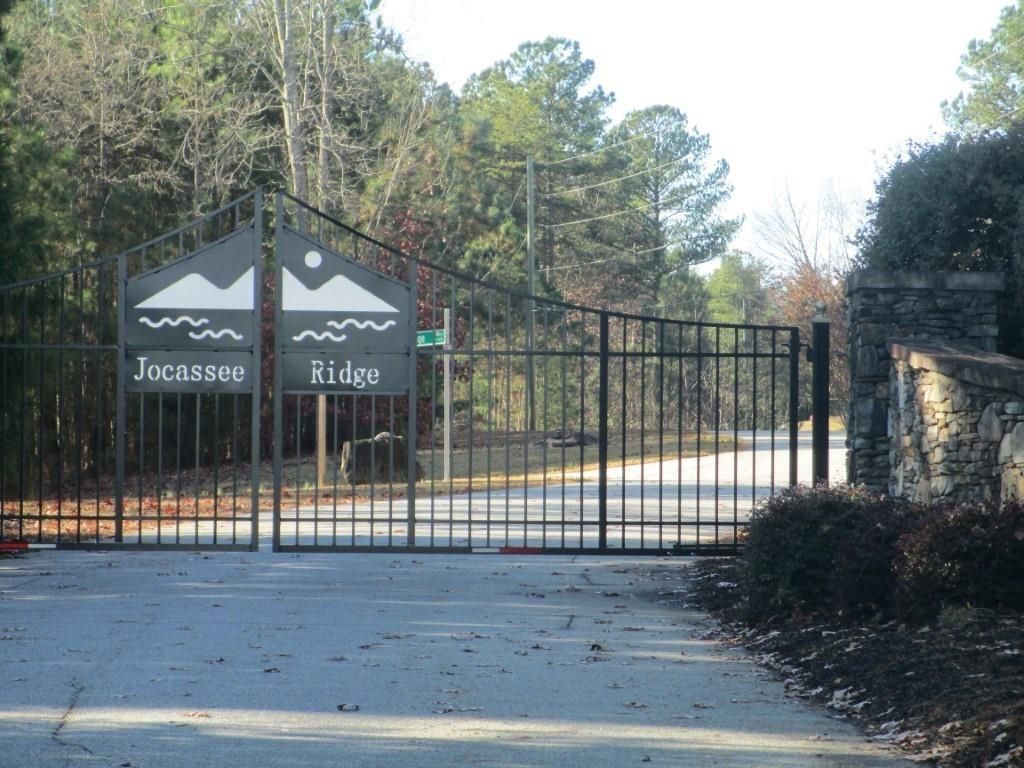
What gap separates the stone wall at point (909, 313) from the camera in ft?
40.2

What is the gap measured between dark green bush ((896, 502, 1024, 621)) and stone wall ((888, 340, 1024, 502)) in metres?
1.73

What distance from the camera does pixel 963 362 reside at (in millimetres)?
10844

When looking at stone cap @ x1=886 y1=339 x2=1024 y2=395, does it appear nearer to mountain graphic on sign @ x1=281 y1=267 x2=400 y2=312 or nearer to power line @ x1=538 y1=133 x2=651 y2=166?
mountain graphic on sign @ x1=281 y1=267 x2=400 y2=312

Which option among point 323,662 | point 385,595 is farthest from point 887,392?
point 323,662

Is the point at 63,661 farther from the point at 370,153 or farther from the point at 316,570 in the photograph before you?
the point at 370,153

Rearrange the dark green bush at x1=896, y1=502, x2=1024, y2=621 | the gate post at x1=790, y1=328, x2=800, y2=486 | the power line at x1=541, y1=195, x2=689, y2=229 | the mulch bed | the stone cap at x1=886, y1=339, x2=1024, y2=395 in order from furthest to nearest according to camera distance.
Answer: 1. the power line at x1=541, y1=195, x2=689, y2=229
2. the gate post at x1=790, y1=328, x2=800, y2=486
3. the stone cap at x1=886, y1=339, x2=1024, y2=395
4. the dark green bush at x1=896, y1=502, x2=1024, y2=621
5. the mulch bed

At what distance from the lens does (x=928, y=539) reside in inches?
325

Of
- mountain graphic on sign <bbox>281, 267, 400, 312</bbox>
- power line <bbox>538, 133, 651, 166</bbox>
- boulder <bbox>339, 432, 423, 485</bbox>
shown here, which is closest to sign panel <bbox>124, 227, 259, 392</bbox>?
mountain graphic on sign <bbox>281, 267, 400, 312</bbox>

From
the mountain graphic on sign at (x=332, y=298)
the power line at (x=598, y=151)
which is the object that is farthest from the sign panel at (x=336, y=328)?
the power line at (x=598, y=151)

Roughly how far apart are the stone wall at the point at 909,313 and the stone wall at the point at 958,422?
11.0 inches

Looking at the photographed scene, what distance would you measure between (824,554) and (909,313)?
13.0 feet

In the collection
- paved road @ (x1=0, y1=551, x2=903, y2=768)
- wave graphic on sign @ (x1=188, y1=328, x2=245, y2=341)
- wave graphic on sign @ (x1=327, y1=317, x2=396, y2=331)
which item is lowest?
paved road @ (x1=0, y1=551, x2=903, y2=768)

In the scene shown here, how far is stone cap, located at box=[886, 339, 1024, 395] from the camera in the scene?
10.3 m

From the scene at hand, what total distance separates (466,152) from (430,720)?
40071 millimetres
